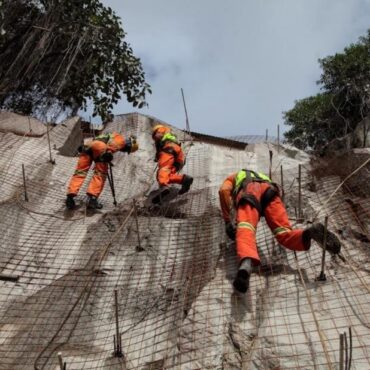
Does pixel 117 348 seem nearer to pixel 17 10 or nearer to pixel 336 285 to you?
pixel 336 285

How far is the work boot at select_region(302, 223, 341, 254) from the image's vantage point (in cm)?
386

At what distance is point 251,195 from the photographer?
171 inches

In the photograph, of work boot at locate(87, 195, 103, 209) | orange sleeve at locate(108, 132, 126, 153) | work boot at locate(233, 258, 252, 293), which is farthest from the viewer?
orange sleeve at locate(108, 132, 126, 153)

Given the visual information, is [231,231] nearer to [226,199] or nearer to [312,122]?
[226,199]

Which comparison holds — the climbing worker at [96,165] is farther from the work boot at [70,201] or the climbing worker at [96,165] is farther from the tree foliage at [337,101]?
the tree foliage at [337,101]

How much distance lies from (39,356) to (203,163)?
461 cm

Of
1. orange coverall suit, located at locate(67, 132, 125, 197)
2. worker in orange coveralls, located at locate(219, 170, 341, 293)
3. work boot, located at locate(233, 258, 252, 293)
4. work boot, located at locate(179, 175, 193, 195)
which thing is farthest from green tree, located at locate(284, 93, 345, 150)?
work boot, located at locate(233, 258, 252, 293)

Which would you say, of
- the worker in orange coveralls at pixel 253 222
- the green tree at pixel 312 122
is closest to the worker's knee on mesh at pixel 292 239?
the worker in orange coveralls at pixel 253 222

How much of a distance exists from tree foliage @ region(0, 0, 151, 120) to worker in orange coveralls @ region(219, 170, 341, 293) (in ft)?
16.3

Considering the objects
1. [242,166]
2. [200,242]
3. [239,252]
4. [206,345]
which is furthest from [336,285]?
[242,166]

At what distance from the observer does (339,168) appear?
19.8 ft

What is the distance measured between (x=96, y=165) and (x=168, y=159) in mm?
879

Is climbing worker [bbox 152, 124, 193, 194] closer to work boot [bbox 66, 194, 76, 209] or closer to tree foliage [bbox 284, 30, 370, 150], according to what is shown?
work boot [bbox 66, 194, 76, 209]

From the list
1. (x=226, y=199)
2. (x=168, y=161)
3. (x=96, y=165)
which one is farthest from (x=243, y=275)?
(x=96, y=165)
